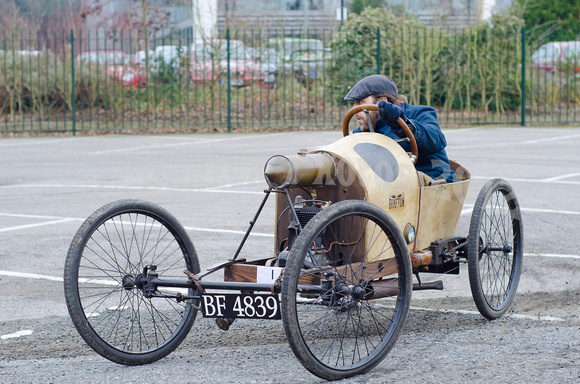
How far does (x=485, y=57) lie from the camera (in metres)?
21.1

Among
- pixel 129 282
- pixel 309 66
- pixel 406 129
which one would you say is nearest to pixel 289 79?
pixel 309 66

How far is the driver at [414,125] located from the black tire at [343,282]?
0.75 metres

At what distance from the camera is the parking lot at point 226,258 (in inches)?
160

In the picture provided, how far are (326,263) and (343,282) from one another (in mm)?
378

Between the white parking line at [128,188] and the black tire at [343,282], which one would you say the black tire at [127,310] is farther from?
the white parking line at [128,188]

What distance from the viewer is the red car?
2088cm

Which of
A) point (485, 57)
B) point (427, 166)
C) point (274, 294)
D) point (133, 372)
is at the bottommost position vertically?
point (133, 372)

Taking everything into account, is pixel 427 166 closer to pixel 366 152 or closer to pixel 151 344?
pixel 366 152

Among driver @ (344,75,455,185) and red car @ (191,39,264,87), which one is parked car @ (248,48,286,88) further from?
driver @ (344,75,455,185)

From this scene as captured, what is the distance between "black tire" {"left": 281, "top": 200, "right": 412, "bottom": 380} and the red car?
16.5 metres

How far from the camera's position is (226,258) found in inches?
267

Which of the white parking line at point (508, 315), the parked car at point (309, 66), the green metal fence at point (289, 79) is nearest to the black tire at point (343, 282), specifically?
the white parking line at point (508, 315)

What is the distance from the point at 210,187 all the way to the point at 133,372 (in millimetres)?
7219

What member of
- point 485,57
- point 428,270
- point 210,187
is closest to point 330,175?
point 428,270
